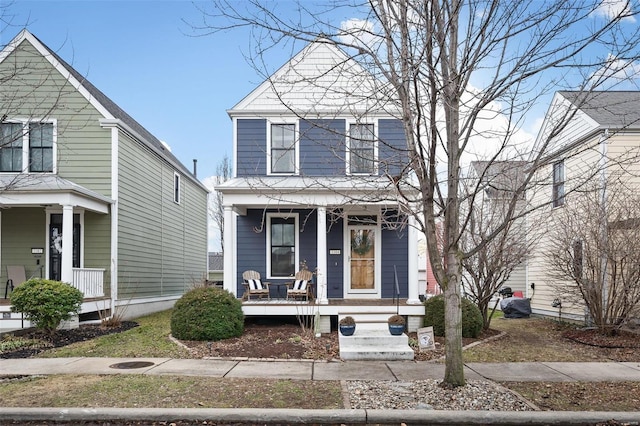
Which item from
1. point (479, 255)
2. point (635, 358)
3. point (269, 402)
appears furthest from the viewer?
point (479, 255)

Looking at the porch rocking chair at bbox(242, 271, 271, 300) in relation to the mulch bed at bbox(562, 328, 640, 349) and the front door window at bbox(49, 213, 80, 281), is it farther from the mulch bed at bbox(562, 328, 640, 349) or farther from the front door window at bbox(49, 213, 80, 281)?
the mulch bed at bbox(562, 328, 640, 349)

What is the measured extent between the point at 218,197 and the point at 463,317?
73.9 feet

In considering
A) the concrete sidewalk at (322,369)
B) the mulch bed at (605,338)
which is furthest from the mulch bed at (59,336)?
the mulch bed at (605,338)

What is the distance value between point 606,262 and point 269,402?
8.77m

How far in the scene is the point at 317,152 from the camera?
13898 millimetres

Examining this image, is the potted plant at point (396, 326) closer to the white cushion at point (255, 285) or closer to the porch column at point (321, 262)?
the porch column at point (321, 262)

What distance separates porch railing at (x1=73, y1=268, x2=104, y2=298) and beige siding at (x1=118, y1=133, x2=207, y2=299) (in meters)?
0.91

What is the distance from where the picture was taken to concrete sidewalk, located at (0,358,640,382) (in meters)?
7.36

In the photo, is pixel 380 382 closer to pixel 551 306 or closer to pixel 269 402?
pixel 269 402

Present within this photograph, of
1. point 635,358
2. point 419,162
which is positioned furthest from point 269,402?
point 635,358

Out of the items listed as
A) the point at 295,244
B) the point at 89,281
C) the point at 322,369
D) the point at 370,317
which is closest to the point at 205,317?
the point at 322,369

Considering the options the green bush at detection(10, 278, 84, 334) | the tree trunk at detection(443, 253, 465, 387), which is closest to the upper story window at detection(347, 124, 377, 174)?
the tree trunk at detection(443, 253, 465, 387)

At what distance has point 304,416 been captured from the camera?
529 cm

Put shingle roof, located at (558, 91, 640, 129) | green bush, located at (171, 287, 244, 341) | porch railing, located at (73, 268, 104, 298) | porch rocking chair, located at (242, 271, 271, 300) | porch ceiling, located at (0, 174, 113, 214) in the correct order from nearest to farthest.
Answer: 1. green bush, located at (171, 287, 244, 341)
2. porch ceiling, located at (0, 174, 113, 214)
3. porch railing, located at (73, 268, 104, 298)
4. porch rocking chair, located at (242, 271, 271, 300)
5. shingle roof, located at (558, 91, 640, 129)
